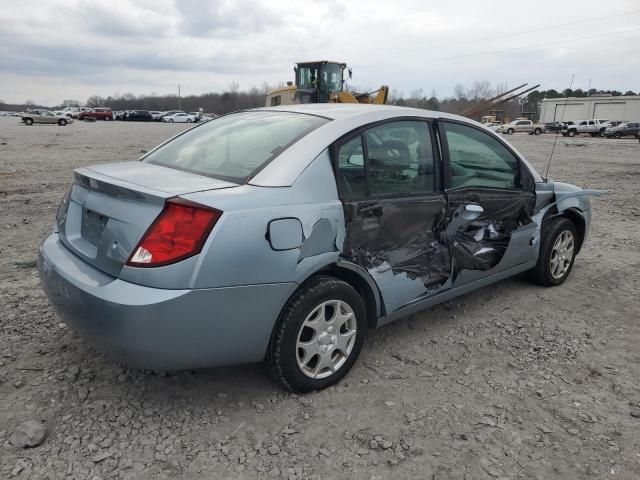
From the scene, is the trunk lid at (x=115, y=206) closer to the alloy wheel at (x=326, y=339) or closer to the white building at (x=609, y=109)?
the alloy wheel at (x=326, y=339)

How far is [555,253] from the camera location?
4.63 metres

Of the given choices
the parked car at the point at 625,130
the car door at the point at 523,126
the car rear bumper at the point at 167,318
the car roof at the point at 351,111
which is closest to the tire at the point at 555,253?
the car roof at the point at 351,111

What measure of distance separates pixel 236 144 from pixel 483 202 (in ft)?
5.92

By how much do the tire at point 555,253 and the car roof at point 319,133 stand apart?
5.46 feet

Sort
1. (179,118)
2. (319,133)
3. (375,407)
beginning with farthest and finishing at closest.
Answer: (179,118) → (319,133) → (375,407)

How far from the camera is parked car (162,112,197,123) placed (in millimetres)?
62062

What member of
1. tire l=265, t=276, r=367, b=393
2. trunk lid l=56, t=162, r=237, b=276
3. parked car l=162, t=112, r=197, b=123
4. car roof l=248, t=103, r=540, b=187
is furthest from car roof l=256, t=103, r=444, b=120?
parked car l=162, t=112, r=197, b=123

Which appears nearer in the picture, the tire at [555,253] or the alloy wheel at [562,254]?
the tire at [555,253]

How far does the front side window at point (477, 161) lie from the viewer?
140 inches

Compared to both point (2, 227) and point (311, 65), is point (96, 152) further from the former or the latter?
point (2, 227)

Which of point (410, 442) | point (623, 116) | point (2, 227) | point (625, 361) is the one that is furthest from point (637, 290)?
point (623, 116)

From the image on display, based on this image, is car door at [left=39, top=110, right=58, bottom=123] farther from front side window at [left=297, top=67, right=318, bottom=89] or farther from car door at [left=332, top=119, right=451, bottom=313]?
car door at [left=332, top=119, right=451, bottom=313]

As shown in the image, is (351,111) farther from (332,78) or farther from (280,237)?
(332,78)

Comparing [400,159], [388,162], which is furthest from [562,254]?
[388,162]
